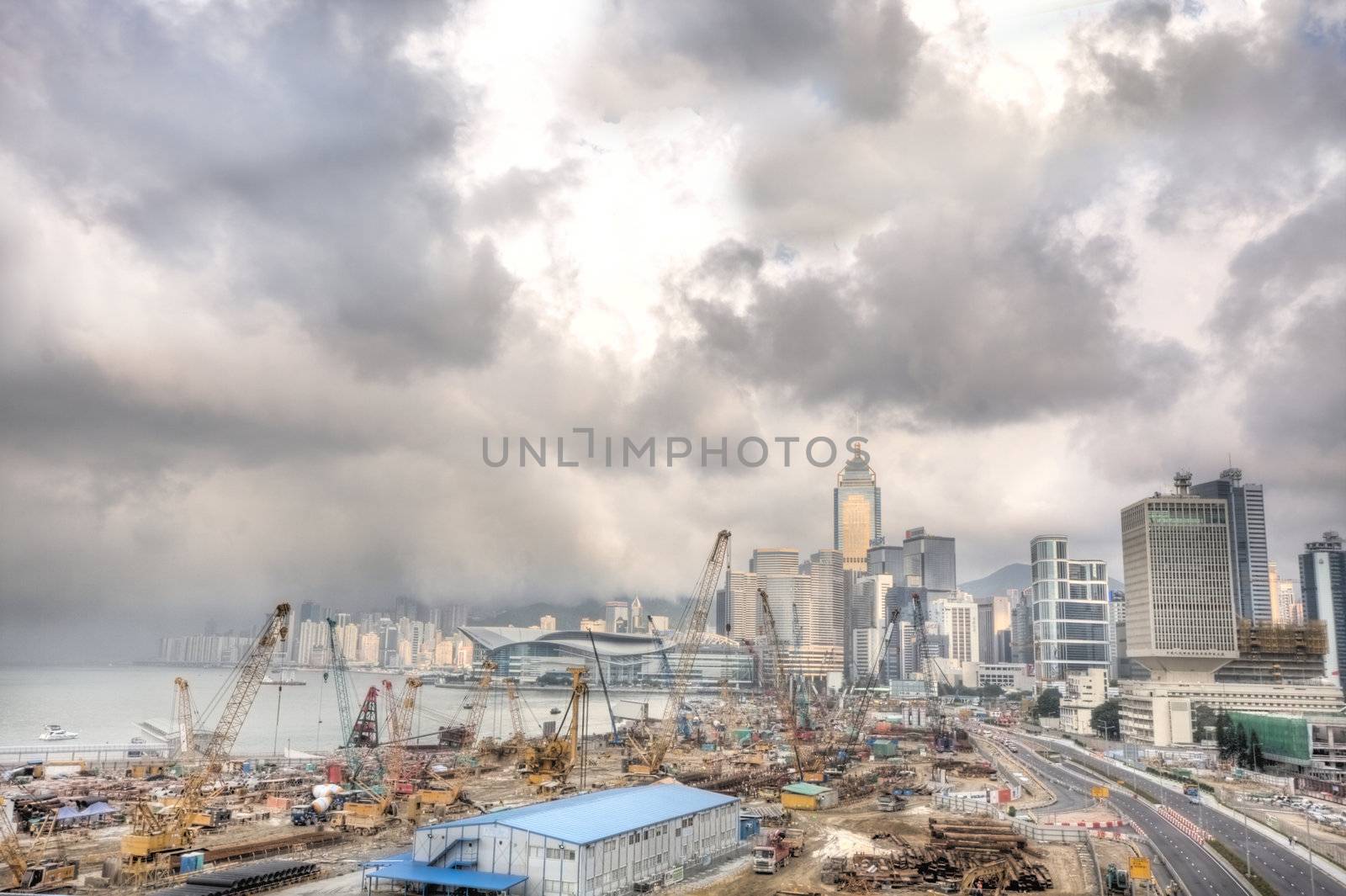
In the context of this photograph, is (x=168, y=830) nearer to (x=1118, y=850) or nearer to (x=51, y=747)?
(x=1118, y=850)

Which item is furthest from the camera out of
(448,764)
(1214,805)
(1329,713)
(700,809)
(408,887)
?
(1329,713)

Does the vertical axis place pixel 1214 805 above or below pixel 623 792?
below

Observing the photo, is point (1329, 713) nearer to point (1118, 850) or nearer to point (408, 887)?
Answer: point (1118, 850)

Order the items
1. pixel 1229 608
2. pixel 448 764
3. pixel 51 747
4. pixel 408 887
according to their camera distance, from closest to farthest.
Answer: pixel 408 887, pixel 448 764, pixel 51 747, pixel 1229 608

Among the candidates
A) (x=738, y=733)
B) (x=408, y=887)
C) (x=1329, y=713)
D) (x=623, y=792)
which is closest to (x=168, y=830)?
(x=408, y=887)

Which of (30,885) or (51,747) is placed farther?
(51,747)

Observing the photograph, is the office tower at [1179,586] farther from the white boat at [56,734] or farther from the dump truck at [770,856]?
the white boat at [56,734]

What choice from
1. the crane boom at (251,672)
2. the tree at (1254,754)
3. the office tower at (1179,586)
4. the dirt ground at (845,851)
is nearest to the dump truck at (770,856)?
the dirt ground at (845,851)
